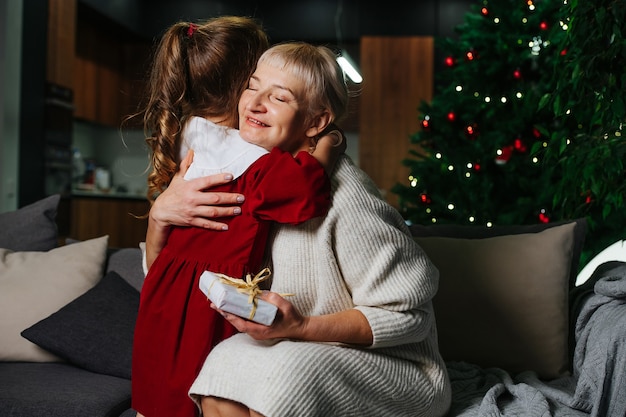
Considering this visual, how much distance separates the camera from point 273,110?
1.45 m

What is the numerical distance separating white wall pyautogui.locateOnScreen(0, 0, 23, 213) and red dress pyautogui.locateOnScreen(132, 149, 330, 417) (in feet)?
13.0

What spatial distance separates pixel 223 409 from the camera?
127 cm

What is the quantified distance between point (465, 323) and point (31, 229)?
146 centimetres

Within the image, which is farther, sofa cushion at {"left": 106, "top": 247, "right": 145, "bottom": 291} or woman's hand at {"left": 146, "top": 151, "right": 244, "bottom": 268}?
sofa cushion at {"left": 106, "top": 247, "right": 145, "bottom": 291}

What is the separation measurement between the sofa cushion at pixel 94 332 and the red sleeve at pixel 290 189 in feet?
2.96

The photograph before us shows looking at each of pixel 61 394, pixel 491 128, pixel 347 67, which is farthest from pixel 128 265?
pixel 491 128

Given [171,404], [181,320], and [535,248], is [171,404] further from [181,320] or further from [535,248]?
[535,248]

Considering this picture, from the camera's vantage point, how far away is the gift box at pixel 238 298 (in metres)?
1.19

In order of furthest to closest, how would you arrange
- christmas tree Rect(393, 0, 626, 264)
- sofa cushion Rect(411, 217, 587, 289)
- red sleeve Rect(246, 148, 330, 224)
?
christmas tree Rect(393, 0, 626, 264), sofa cushion Rect(411, 217, 587, 289), red sleeve Rect(246, 148, 330, 224)

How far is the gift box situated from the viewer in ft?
3.92

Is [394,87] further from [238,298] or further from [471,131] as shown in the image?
[238,298]

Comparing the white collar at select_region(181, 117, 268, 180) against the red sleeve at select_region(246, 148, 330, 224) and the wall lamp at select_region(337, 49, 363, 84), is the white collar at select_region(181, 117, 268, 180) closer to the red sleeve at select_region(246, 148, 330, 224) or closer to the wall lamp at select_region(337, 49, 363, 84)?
the red sleeve at select_region(246, 148, 330, 224)

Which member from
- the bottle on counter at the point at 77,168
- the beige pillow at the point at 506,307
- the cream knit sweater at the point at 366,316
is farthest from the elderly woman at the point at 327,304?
the bottle on counter at the point at 77,168

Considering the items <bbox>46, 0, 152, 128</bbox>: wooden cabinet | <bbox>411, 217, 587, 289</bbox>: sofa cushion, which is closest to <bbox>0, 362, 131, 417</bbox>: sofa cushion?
<bbox>411, 217, 587, 289</bbox>: sofa cushion
